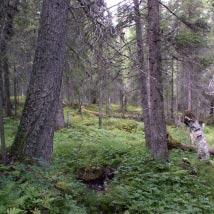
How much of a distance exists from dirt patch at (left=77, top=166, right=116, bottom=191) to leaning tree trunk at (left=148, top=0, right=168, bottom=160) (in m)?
1.44

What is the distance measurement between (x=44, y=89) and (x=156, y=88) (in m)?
4.37

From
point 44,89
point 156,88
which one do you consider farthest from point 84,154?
point 44,89

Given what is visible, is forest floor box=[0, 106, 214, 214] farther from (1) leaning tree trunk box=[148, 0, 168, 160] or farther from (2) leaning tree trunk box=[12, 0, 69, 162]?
(2) leaning tree trunk box=[12, 0, 69, 162]

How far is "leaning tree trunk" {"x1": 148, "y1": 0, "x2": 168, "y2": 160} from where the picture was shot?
35.7 ft

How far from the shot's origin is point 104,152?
12.6 metres

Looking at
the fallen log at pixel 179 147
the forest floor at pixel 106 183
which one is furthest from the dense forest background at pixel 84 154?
the fallen log at pixel 179 147

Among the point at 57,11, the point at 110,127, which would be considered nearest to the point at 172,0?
the point at 110,127

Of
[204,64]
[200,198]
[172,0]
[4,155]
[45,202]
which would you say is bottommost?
[200,198]

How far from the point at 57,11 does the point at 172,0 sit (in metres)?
26.2

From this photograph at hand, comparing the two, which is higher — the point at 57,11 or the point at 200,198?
the point at 57,11

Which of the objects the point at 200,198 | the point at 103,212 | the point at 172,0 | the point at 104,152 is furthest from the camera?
the point at 172,0

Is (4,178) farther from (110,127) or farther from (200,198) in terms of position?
(110,127)

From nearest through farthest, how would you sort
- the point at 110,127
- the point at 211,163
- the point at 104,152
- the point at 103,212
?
the point at 103,212 < the point at 211,163 < the point at 104,152 < the point at 110,127

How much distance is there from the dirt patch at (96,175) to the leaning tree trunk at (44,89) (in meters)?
2.26
